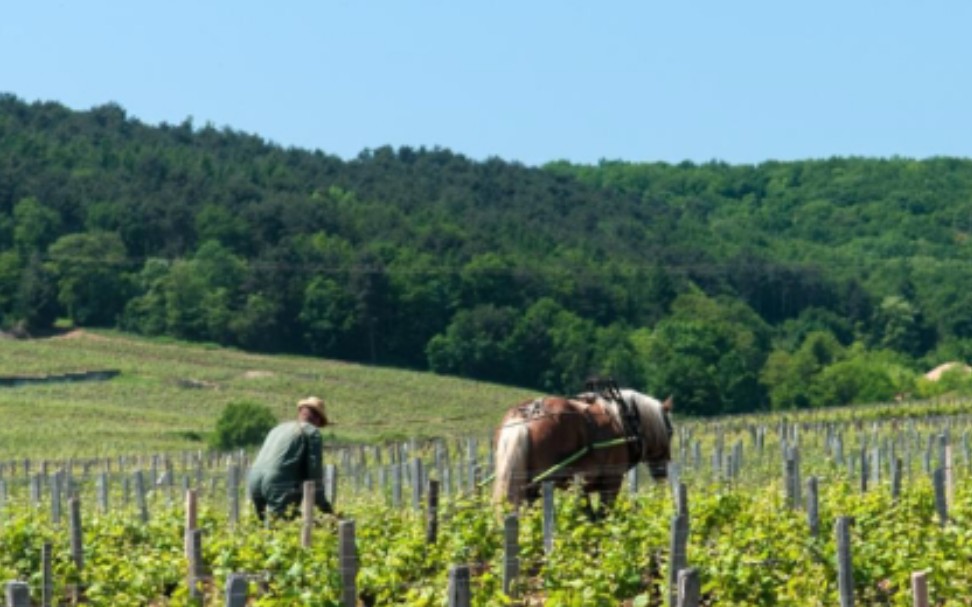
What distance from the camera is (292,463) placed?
51.5 feet

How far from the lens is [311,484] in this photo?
15.1 m

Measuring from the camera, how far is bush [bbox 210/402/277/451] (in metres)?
64.2

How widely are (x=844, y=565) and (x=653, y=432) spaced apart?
22.0 ft

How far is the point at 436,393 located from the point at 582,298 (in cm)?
2827

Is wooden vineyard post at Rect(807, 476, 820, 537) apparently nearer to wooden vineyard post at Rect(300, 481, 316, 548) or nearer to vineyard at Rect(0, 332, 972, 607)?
vineyard at Rect(0, 332, 972, 607)

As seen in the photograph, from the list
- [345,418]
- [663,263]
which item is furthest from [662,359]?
[663,263]

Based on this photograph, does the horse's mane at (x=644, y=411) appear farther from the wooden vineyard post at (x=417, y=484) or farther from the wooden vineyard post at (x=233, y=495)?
the wooden vineyard post at (x=233, y=495)

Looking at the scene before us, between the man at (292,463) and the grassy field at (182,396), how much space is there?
44.8 metres

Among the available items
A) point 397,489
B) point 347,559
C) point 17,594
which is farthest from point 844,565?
point 397,489

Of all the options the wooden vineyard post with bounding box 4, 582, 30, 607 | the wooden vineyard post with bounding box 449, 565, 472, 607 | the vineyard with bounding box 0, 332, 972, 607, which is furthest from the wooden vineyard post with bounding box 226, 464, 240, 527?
the wooden vineyard post with bounding box 4, 582, 30, 607

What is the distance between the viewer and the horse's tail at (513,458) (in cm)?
1767

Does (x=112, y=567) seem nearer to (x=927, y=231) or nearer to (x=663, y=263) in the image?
(x=663, y=263)

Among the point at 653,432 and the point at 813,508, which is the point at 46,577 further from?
the point at 653,432

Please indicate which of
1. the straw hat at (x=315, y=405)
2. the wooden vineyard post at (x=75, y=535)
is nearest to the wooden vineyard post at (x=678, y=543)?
the straw hat at (x=315, y=405)
